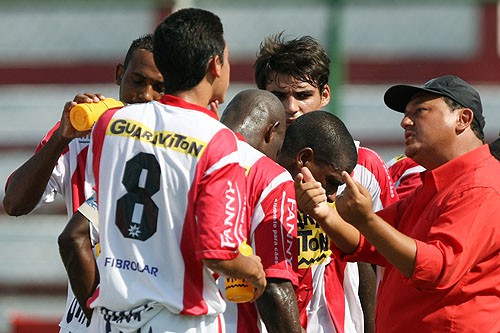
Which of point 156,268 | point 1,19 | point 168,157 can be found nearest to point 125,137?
point 168,157

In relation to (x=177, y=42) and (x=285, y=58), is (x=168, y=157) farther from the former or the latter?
(x=285, y=58)

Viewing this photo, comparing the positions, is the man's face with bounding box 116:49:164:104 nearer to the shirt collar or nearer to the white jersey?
the white jersey

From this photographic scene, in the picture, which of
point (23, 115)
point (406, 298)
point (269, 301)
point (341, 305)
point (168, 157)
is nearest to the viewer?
point (168, 157)

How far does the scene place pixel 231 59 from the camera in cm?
848

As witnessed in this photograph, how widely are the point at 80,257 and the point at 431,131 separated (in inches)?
57.9

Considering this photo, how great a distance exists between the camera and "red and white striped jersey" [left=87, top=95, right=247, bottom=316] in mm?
3656

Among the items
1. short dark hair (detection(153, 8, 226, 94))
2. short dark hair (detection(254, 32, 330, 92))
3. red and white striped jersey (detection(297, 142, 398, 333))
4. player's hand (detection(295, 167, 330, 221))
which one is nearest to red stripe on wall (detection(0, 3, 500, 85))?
short dark hair (detection(254, 32, 330, 92))

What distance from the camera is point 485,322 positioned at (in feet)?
14.0

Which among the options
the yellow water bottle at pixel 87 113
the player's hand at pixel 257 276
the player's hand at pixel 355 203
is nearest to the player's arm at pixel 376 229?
the player's hand at pixel 355 203

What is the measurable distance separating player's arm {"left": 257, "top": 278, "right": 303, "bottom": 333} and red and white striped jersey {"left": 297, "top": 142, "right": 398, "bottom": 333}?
540mm

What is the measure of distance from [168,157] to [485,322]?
1451 mm

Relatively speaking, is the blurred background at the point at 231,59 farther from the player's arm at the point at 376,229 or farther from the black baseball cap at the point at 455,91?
the player's arm at the point at 376,229

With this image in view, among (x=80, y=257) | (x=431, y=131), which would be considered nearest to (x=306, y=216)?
(x=431, y=131)

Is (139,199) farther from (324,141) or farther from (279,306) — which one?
(324,141)
